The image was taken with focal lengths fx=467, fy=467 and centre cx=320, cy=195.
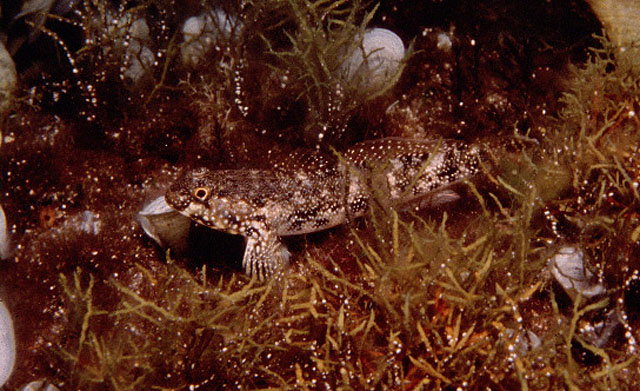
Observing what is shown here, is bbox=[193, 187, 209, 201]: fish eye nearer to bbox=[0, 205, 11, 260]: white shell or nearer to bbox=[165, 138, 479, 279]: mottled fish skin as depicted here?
bbox=[165, 138, 479, 279]: mottled fish skin

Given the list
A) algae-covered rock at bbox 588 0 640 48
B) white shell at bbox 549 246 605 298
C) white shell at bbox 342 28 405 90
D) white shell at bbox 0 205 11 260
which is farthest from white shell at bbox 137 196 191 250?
algae-covered rock at bbox 588 0 640 48

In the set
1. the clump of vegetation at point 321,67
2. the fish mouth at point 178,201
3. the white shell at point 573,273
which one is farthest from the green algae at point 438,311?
the clump of vegetation at point 321,67

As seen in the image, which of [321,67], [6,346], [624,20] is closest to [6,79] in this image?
[6,346]

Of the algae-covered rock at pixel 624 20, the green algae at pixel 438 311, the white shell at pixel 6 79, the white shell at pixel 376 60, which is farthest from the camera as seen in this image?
the white shell at pixel 376 60

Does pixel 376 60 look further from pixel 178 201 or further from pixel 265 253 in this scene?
pixel 178 201

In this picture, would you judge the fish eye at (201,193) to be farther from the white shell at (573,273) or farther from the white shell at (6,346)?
the white shell at (573,273)
